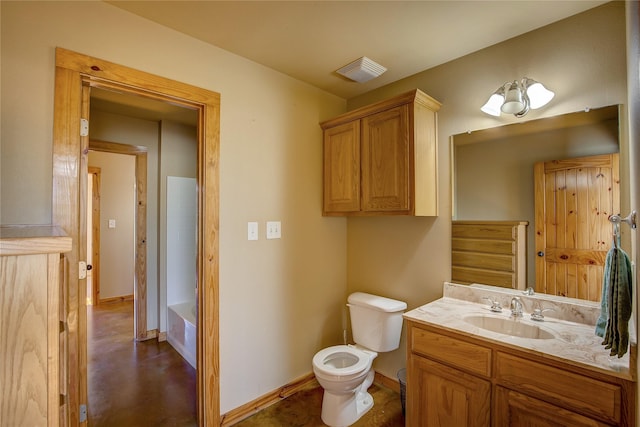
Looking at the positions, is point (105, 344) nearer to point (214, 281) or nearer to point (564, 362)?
point (214, 281)

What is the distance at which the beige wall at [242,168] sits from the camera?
4.27 feet

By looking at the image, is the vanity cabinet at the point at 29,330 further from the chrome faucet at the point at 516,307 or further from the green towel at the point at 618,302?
the chrome faucet at the point at 516,307

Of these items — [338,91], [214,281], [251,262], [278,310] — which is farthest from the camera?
[338,91]

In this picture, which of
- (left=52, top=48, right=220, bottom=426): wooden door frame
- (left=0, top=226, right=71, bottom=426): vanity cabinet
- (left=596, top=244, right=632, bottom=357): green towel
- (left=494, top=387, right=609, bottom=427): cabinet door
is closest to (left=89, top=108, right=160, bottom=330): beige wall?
(left=52, top=48, right=220, bottom=426): wooden door frame

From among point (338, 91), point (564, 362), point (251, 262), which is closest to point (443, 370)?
point (564, 362)

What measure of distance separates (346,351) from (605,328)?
1446 mm

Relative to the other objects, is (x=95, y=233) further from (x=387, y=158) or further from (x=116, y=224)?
Result: (x=387, y=158)

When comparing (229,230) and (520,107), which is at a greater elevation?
(520,107)

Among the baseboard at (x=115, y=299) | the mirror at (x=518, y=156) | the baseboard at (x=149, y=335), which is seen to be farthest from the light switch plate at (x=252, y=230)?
the baseboard at (x=115, y=299)

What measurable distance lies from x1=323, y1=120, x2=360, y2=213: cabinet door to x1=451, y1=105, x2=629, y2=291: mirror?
27.0 inches

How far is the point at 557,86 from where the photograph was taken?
1.62 metres

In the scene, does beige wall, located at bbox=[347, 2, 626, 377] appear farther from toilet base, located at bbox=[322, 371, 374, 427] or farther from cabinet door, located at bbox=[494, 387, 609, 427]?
cabinet door, located at bbox=[494, 387, 609, 427]

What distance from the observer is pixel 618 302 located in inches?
42.0

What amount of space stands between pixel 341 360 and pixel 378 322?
390mm
